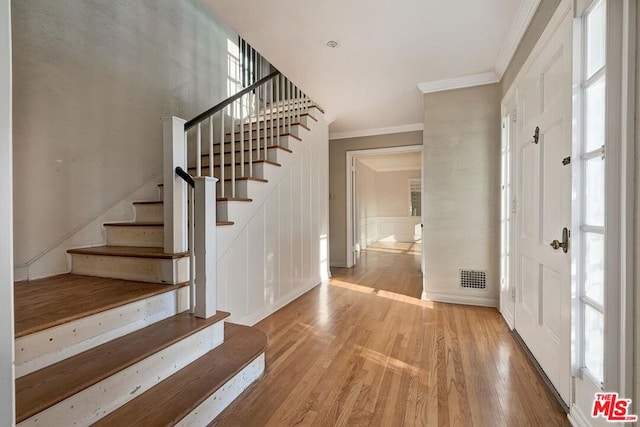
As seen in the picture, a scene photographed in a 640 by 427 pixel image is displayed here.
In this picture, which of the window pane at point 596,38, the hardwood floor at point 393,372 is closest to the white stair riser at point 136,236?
the hardwood floor at point 393,372

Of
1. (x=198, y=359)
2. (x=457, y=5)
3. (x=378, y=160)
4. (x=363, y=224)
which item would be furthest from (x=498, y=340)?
(x=378, y=160)

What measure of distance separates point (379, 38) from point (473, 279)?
8.56ft

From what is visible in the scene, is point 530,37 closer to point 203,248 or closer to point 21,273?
point 203,248

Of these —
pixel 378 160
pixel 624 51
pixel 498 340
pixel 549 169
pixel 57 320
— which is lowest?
pixel 498 340

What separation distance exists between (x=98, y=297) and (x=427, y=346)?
2.21m

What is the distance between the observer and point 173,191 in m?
1.87

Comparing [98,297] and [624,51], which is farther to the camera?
[98,297]

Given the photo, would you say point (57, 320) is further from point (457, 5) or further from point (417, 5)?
point (457, 5)

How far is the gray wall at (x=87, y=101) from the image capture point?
1.95m

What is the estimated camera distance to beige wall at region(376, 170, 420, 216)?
927cm

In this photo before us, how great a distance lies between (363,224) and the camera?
8.02 metres

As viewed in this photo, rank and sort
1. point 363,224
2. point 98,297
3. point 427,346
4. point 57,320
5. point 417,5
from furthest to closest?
1. point 363,224
2. point 427,346
3. point 417,5
4. point 98,297
5. point 57,320

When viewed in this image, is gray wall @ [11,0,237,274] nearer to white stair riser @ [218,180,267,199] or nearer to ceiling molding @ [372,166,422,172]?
white stair riser @ [218,180,267,199]

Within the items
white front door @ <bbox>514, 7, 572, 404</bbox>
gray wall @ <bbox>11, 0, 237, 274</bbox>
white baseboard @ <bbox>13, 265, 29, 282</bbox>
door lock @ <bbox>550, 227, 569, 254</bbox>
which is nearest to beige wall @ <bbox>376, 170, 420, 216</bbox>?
white front door @ <bbox>514, 7, 572, 404</bbox>
